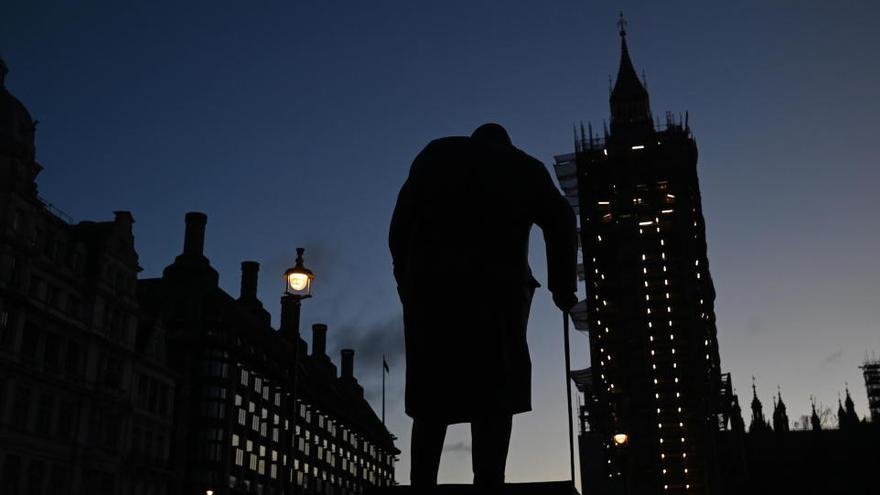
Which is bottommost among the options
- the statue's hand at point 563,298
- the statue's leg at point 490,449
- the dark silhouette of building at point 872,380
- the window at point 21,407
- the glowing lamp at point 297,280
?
the statue's leg at point 490,449

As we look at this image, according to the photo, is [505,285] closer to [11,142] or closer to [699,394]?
[11,142]

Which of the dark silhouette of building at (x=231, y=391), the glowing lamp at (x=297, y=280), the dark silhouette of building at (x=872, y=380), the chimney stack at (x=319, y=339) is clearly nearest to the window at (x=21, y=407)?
the dark silhouette of building at (x=231, y=391)

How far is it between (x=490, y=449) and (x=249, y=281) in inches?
3990

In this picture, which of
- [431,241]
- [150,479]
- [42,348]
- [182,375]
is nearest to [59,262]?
[42,348]

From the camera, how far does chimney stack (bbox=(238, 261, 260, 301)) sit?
4048 inches

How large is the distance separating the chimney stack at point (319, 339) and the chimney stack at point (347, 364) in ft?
28.7

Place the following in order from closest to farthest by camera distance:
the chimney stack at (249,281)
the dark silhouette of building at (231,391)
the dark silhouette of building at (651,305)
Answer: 1. the dark silhouette of building at (231,391)
2. the dark silhouette of building at (651,305)
3. the chimney stack at (249,281)

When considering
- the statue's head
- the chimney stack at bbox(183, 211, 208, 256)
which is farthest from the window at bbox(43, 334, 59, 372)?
the statue's head

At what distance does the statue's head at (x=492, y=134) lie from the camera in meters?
5.87

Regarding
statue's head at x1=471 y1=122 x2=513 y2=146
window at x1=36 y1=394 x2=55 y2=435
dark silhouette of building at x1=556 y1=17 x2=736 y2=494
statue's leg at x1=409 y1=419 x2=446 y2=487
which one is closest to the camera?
statue's leg at x1=409 y1=419 x2=446 y2=487

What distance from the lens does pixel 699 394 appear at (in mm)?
94375

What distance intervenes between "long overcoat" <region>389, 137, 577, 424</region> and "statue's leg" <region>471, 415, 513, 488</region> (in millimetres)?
73

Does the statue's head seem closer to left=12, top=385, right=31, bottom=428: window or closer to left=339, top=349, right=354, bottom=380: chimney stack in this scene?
left=12, top=385, right=31, bottom=428: window

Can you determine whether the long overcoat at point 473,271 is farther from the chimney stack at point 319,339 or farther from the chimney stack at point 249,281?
the chimney stack at point 319,339
